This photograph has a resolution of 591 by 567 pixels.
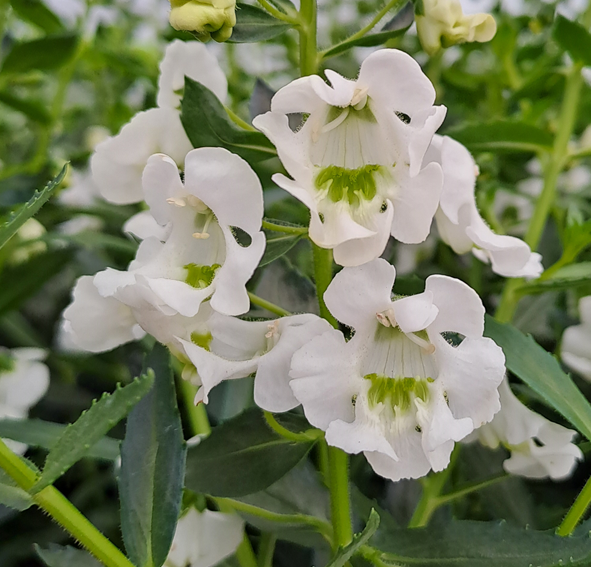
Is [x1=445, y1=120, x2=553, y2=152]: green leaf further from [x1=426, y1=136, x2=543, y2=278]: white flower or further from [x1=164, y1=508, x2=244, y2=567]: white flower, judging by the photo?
[x1=164, y1=508, x2=244, y2=567]: white flower

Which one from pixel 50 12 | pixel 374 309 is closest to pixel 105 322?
pixel 374 309

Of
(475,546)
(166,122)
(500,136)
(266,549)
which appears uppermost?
(166,122)

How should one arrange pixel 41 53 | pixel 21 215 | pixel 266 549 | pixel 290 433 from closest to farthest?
pixel 21 215 → pixel 290 433 → pixel 266 549 → pixel 41 53

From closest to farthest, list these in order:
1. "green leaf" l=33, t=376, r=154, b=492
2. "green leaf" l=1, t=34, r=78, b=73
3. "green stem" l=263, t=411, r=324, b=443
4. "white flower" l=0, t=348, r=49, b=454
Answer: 1. "green leaf" l=33, t=376, r=154, b=492
2. "green stem" l=263, t=411, r=324, b=443
3. "white flower" l=0, t=348, r=49, b=454
4. "green leaf" l=1, t=34, r=78, b=73

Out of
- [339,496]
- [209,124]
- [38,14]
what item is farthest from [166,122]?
[38,14]

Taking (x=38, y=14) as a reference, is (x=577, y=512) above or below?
→ below

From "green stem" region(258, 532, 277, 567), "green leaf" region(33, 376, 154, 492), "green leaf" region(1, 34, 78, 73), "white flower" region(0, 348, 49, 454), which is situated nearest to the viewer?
"green leaf" region(33, 376, 154, 492)

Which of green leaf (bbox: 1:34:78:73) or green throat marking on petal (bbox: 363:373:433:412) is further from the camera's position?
green leaf (bbox: 1:34:78:73)

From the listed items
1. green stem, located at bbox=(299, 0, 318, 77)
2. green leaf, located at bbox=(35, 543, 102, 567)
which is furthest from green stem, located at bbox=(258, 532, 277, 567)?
green stem, located at bbox=(299, 0, 318, 77)

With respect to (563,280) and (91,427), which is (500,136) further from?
(91,427)
